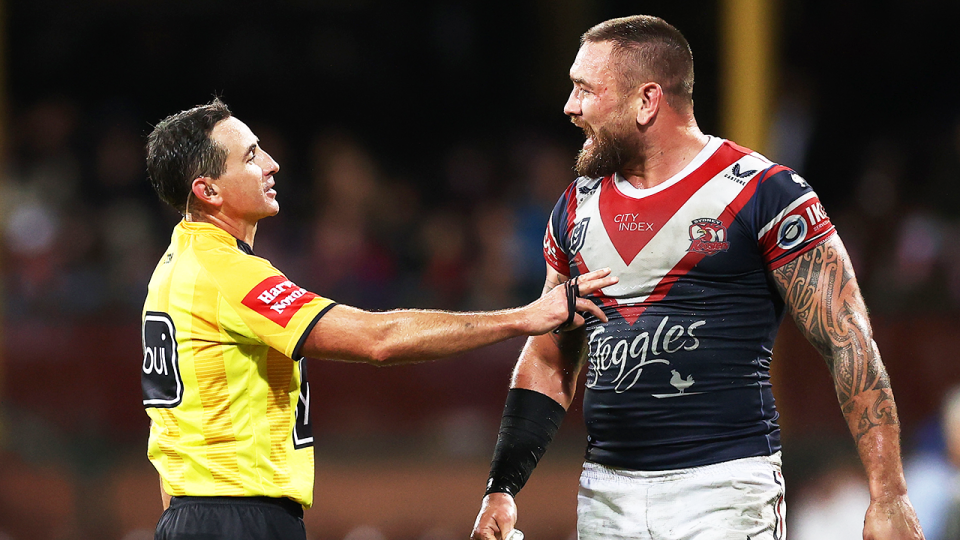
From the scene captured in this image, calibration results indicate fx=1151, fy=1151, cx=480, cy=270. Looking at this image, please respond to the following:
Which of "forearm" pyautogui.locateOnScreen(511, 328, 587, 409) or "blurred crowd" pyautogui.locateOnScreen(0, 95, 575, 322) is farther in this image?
"blurred crowd" pyautogui.locateOnScreen(0, 95, 575, 322)

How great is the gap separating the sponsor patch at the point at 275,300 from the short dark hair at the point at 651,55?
1.17 meters

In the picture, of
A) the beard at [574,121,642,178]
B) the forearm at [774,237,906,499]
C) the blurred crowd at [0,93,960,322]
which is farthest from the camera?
the blurred crowd at [0,93,960,322]

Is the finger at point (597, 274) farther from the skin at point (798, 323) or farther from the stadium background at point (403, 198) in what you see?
the stadium background at point (403, 198)

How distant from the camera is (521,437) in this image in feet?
12.1

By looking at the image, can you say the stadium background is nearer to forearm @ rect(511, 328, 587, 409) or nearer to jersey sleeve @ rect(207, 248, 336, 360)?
forearm @ rect(511, 328, 587, 409)

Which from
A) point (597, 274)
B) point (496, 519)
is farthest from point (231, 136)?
point (496, 519)

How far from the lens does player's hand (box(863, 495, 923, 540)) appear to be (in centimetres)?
292

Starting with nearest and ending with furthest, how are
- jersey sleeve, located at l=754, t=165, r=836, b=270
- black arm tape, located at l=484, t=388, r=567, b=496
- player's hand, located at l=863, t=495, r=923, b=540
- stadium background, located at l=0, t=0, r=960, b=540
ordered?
player's hand, located at l=863, t=495, r=923, b=540 < jersey sleeve, located at l=754, t=165, r=836, b=270 < black arm tape, located at l=484, t=388, r=567, b=496 < stadium background, located at l=0, t=0, r=960, b=540

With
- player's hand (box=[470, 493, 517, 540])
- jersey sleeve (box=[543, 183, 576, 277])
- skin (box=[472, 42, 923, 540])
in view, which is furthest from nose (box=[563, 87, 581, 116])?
player's hand (box=[470, 493, 517, 540])

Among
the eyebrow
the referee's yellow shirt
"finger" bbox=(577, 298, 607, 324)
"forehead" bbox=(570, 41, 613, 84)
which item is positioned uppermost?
"forehead" bbox=(570, 41, 613, 84)

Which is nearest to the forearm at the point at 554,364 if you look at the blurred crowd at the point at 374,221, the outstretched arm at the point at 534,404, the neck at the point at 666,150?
the outstretched arm at the point at 534,404

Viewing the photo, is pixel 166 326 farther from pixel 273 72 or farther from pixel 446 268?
pixel 273 72

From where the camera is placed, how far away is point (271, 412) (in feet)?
11.0

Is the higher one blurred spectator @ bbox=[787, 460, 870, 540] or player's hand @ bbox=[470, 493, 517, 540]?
player's hand @ bbox=[470, 493, 517, 540]
